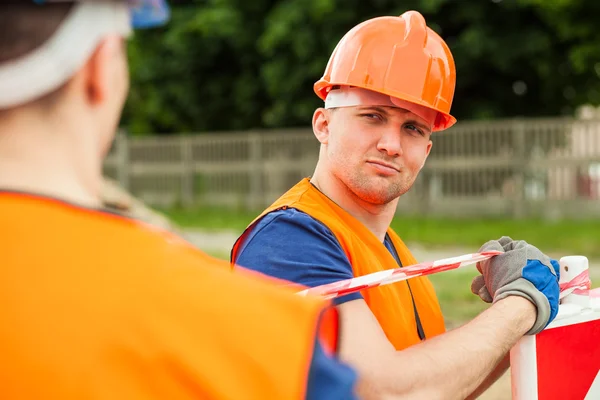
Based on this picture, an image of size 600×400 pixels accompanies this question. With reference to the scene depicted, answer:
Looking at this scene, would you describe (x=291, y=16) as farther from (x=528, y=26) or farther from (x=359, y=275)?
(x=359, y=275)

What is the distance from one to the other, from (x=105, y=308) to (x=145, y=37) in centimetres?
2127

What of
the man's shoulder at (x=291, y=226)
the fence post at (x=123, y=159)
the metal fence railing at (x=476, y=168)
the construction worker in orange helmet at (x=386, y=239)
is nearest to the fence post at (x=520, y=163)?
the metal fence railing at (x=476, y=168)

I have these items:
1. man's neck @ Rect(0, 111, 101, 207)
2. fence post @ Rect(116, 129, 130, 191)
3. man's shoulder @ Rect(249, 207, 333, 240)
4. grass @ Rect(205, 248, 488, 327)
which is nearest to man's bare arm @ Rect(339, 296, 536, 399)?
man's shoulder @ Rect(249, 207, 333, 240)

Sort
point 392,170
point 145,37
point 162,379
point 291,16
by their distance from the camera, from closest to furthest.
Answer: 1. point 162,379
2. point 392,170
3. point 291,16
4. point 145,37

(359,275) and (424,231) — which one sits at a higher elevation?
(359,275)

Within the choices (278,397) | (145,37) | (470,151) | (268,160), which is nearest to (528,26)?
(470,151)

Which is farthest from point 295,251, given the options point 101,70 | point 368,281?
point 101,70

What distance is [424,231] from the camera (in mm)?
13953

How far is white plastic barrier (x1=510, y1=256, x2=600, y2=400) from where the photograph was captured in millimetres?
2115

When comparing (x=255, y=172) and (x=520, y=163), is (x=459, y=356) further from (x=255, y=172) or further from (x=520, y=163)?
(x=255, y=172)

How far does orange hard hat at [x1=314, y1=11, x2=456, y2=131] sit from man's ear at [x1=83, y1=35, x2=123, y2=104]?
1.34 m

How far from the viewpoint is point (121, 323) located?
2.94ft

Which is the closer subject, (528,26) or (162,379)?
(162,379)

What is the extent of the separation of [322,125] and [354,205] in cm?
29
